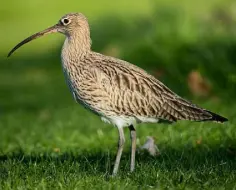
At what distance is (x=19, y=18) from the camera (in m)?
33.7

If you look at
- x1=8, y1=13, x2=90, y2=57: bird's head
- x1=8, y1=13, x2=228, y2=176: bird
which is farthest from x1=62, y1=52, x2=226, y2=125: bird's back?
x1=8, y1=13, x2=90, y2=57: bird's head

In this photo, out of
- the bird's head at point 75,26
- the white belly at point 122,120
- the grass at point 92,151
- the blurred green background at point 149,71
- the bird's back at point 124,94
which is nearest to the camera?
the grass at point 92,151

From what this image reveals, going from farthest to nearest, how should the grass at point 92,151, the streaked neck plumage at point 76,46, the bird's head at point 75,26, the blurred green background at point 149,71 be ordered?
the blurred green background at point 149,71 → the bird's head at point 75,26 → the streaked neck plumage at point 76,46 → the grass at point 92,151

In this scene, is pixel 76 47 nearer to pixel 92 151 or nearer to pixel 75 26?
pixel 75 26

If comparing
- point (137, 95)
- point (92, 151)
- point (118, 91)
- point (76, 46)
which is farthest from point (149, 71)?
point (118, 91)

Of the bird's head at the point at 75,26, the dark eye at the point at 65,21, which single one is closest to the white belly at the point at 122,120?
the bird's head at the point at 75,26

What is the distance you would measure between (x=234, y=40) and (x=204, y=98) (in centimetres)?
129

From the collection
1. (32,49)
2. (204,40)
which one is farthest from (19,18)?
(204,40)

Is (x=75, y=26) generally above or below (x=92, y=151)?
above

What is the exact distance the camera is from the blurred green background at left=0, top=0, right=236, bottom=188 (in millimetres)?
10133

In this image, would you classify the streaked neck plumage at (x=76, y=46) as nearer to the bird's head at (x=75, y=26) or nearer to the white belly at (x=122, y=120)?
the bird's head at (x=75, y=26)

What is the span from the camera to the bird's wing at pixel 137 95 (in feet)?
30.5

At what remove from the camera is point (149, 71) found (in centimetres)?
1661

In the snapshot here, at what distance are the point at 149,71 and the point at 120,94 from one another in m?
7.30
